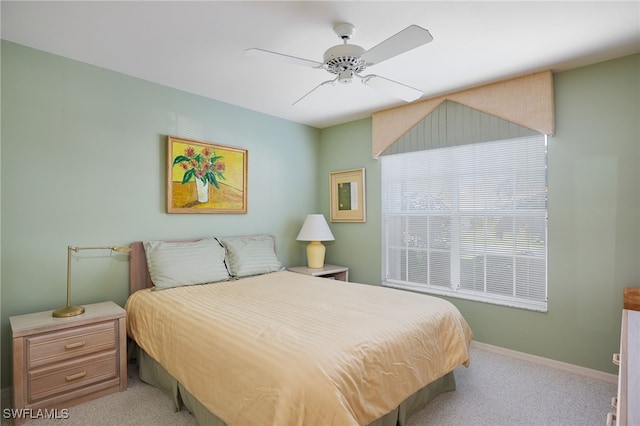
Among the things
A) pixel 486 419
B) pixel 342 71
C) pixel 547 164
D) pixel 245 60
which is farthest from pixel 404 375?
pixel 245 60

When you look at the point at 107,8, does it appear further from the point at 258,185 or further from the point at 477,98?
the point at 477,98

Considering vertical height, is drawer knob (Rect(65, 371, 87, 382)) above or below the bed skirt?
above

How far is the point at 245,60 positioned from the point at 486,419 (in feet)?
9.86

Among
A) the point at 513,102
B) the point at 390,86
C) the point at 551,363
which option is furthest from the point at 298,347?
the point at 513,102

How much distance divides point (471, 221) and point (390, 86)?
1672mm

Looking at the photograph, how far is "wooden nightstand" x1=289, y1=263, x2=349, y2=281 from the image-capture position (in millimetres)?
3899

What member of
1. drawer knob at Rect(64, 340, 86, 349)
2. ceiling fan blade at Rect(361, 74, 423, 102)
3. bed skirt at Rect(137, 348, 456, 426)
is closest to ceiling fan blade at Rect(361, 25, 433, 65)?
ceiling fan blade at Rect(361, 74, 423, 102)

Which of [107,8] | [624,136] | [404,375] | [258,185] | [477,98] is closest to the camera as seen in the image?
[404,375]

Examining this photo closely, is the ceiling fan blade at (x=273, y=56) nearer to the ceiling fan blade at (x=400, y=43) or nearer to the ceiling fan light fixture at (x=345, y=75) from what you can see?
the ceiling fan light fixture at (x=345, y=75)

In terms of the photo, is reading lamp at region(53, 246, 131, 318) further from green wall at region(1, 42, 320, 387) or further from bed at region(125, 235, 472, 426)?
bed at region(125, 235, 472, 426)

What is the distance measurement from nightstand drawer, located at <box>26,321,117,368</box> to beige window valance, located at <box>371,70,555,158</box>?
10.9 ft

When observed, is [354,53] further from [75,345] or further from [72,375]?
[72,375]

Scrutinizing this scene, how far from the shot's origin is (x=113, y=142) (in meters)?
2.88

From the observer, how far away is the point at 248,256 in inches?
135
